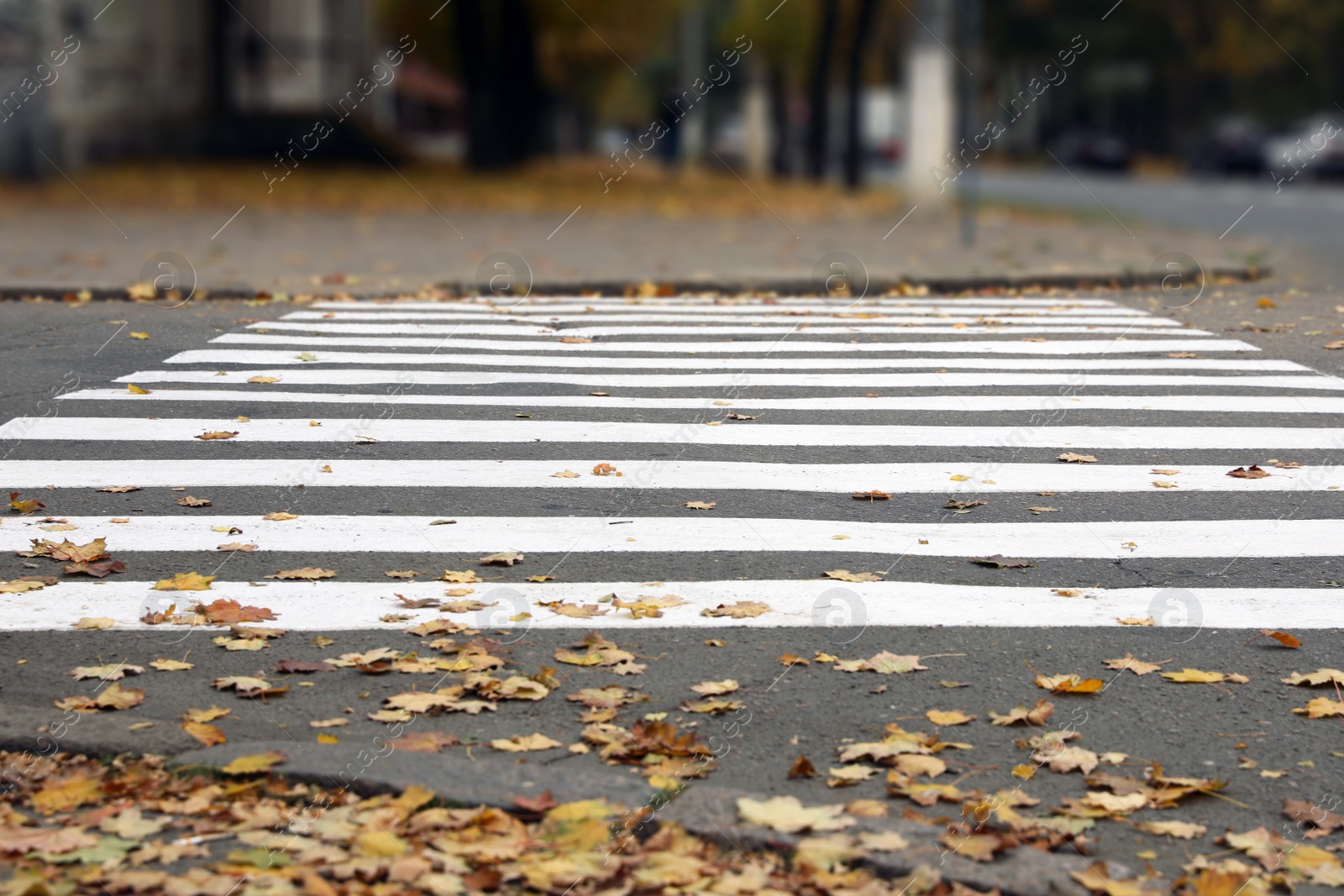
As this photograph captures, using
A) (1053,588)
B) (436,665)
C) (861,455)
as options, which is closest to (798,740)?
(436,665)

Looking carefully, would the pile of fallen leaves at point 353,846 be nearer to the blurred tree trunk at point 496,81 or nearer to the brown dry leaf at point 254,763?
the brown dry leaf at point 254,763

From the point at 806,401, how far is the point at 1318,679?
4256mm

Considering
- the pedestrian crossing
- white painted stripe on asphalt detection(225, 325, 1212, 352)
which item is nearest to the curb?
white painted stripe on asphalt detection(225, 325, 1212, 352)

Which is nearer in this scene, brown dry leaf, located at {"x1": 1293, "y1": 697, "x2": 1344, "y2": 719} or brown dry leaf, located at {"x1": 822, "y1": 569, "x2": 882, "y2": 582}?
brown dry leaf, located at {"x1": 1293, "y1": 697, "x2": 1344, "y2": 719}

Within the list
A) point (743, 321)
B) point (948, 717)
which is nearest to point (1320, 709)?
point (948, 717)

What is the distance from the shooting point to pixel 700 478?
24.0 feet

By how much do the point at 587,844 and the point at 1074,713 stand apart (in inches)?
65.6

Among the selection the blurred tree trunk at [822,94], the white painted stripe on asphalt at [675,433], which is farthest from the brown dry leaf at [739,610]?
the blurred tree trunk at [822,94]

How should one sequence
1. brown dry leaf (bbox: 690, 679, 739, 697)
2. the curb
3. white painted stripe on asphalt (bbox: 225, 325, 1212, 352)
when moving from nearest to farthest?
brown dry leaf (bbox: 690, 679, 739, 697), white painted stripe on asphalt (bbox: 225, 325, 1212, 352), the curb

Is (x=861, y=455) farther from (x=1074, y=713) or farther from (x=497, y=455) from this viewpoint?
(x=1074, y=713)

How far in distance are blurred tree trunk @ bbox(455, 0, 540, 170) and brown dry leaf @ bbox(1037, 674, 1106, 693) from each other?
103 feet

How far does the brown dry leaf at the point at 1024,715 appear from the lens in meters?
4.77

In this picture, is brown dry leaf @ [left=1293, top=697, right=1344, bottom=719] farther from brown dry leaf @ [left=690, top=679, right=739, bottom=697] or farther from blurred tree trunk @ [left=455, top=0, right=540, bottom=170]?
blurred tree trunk @ [left=455, top=0, right=540, bottom=170]

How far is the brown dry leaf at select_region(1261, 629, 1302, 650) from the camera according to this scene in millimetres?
5371
